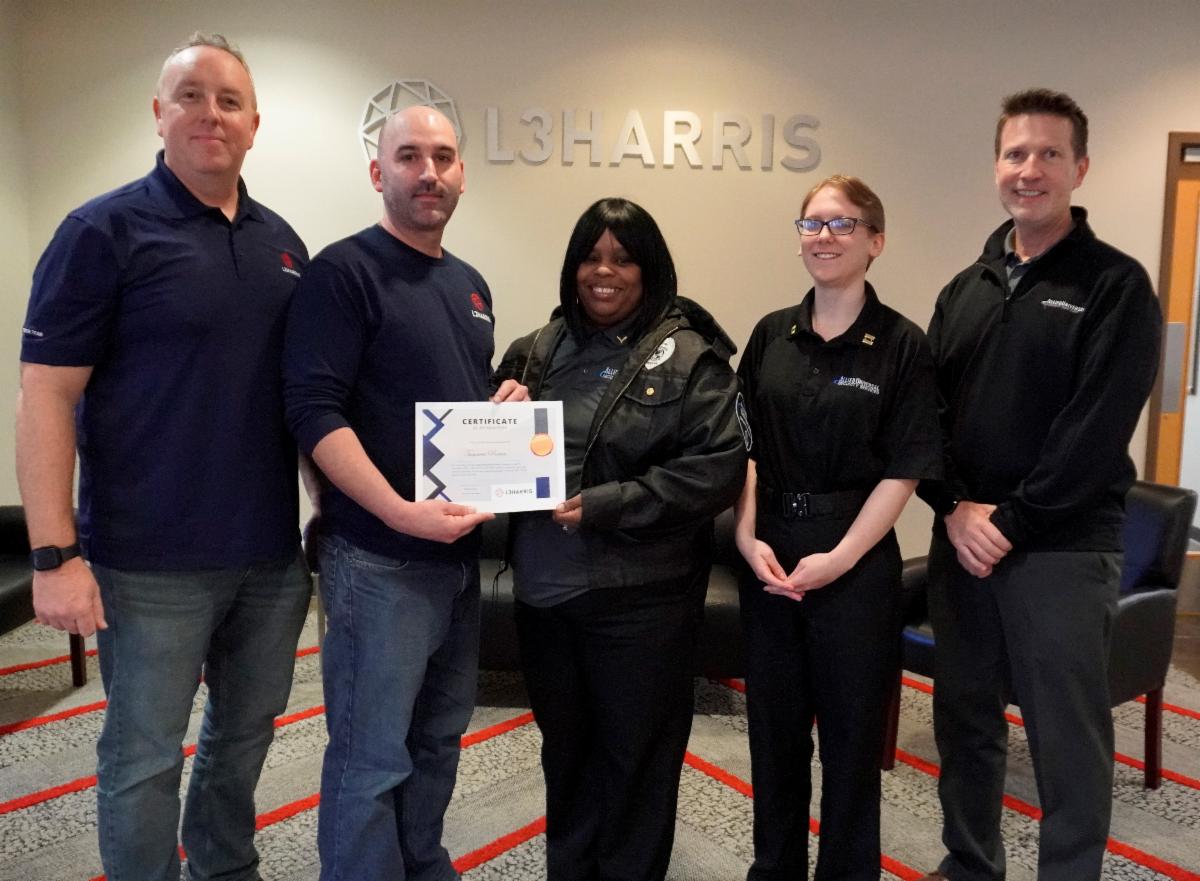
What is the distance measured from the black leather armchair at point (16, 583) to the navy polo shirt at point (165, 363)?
1.72 m

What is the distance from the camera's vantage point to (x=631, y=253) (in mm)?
1656

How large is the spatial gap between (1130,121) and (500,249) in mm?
3256

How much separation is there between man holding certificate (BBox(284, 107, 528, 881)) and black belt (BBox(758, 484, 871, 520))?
23.6 inches

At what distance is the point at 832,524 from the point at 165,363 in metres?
1.33

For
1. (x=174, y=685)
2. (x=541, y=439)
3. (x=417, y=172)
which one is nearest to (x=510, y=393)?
(x=541, y=439)

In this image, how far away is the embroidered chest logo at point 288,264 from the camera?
1653mm

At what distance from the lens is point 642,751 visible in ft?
5.56

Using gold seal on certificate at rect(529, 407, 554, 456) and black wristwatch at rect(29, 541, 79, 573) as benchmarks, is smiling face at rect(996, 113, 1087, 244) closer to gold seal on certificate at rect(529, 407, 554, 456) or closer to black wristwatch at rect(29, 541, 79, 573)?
gold seal on certificate at rect(529, 407, 554, 456)

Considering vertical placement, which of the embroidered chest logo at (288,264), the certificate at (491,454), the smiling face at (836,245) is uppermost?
the smiling face at (836,245)

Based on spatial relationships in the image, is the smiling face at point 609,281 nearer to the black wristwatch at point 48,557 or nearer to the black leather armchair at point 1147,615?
the black wristwatch at point 48,557

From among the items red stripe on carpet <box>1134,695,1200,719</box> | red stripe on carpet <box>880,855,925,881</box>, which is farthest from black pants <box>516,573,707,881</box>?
red stripe on carpet <box>1134,695,1200,719</box>

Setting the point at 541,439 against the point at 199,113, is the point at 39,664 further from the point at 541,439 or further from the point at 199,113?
the point at 541,439

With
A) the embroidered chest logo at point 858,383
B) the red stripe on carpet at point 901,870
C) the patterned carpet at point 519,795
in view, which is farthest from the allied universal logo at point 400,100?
the red stripe on carpet at point 901,870

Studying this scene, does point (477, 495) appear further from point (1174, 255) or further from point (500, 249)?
point (1174, 255)
